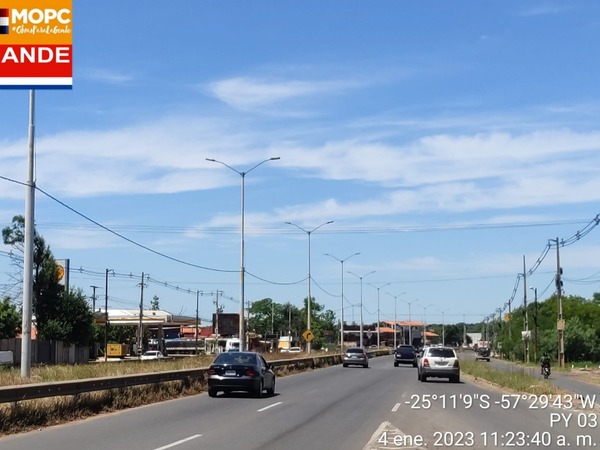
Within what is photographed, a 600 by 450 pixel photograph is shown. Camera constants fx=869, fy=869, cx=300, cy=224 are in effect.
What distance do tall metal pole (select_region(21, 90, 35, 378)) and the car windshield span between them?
627 cm

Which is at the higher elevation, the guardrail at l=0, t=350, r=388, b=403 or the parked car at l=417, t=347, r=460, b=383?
the guardrail at l=0, t=350, r=388, b=403

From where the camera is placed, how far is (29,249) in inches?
973

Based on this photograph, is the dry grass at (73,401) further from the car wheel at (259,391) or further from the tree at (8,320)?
the tree at (8,320)

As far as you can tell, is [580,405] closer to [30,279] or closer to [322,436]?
[322,436]

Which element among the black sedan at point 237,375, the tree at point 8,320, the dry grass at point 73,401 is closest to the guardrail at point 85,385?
the dry grass at point 73,401

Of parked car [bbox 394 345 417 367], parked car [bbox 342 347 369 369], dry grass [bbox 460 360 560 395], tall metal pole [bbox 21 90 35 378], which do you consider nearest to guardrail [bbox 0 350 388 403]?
tall metal pole [bbox 21 90 35 378]

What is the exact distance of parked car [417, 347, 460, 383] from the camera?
3850cm

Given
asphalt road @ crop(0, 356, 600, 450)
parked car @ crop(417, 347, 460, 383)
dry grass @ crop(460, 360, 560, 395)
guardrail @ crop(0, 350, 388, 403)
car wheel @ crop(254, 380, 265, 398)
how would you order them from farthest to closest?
parked car @ crop(417, 347, 460, 383) → dry grass @ crop(460, 360, 560, 395) → car wheel @ crop(254, 380, 265, 398) → guardrail @ crop(0, 350, 388, 403) → asphalt road @ crop(0, 356, 600, 450)

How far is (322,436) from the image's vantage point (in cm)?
1683

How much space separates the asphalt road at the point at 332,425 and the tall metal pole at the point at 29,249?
152 inches

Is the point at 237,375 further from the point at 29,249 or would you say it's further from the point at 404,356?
the point at 404,356

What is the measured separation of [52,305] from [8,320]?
18.6 feet

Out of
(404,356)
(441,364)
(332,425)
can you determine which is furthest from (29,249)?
(404,356)

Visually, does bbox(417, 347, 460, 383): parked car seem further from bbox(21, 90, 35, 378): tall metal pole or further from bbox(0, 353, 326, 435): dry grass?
bbox(21, 90, 35, 378): tall metal pole
